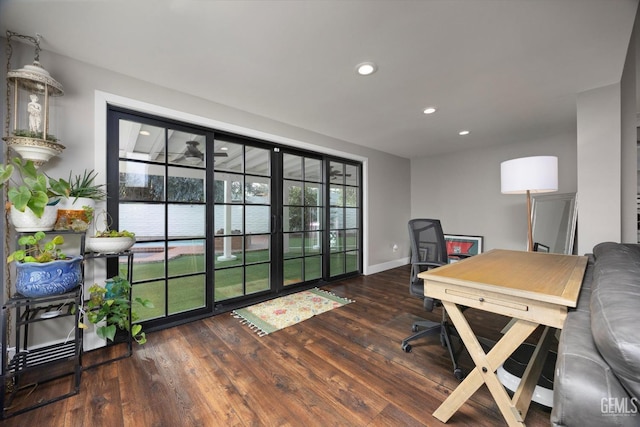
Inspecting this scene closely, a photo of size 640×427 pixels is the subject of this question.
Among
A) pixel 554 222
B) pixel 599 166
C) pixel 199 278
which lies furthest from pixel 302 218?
pixel 554 222

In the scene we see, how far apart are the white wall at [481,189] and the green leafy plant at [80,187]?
17.3 ft

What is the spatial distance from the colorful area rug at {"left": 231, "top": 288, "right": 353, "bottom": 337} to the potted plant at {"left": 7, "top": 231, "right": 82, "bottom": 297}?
4.86 feet

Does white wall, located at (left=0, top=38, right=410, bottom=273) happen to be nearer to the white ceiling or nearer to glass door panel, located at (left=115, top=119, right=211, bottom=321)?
the white ceiling

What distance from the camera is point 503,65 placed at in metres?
1.99

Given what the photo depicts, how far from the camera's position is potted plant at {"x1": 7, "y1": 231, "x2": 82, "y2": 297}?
142 centimetres

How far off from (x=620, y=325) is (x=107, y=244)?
Result: 2749 millimetres

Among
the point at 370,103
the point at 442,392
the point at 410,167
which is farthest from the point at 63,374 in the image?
the point at 410,167

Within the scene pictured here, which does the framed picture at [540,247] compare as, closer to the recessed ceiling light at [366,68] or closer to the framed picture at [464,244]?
the framed picture at [464,244]

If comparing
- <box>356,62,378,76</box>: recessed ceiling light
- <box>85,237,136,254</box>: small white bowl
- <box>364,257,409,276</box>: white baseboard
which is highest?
Result: <box>356,62,378,76</box>: recessed ceiling light

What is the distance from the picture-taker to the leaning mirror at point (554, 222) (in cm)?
307

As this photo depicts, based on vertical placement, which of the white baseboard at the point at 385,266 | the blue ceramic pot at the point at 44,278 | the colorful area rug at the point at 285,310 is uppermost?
the blue ceramic pot at the point at 44,278

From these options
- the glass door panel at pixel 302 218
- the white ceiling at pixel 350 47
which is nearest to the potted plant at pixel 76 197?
the white ceiling at pixel 350 47

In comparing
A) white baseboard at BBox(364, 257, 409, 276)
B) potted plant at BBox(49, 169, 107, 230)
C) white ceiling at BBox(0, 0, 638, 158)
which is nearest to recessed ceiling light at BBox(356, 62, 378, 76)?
white ceiling at BBox(0, 0, 638, 158)

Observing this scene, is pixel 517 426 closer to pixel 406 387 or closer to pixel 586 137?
pixel 406 387
